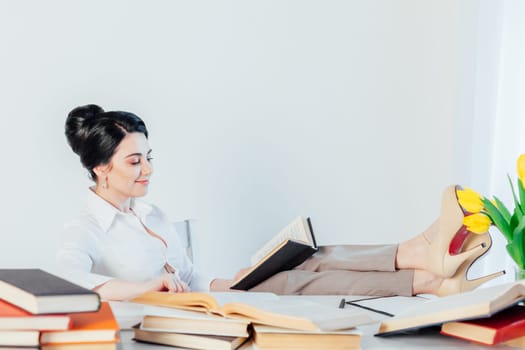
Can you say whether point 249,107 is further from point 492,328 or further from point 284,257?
point 492,328

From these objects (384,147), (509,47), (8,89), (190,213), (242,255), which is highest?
(509,47)

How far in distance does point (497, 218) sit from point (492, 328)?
3.29 feet

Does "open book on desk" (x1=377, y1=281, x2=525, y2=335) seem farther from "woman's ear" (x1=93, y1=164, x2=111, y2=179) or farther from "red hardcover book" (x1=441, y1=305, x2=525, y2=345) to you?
"woman's ear" (x1=93, y1=164, x2=111, y2=179)

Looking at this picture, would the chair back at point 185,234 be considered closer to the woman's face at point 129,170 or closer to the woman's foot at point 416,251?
the woman's face at point 129,170

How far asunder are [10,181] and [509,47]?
2.07 meters

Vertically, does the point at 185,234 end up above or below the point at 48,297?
below

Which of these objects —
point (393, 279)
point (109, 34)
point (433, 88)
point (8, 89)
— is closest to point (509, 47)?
point (433, 88)

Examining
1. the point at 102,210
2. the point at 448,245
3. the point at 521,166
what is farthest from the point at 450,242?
the point at 102,210

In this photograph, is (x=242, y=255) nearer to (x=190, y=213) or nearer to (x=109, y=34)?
(x=190, y=213)

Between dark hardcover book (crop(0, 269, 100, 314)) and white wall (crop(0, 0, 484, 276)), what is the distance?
194 cm

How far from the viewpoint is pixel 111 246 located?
2.06m

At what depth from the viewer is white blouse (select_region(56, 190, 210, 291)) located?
76.5 inches

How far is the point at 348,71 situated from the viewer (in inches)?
129

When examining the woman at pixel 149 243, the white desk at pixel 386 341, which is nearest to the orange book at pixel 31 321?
the white desk at pixel 386 341
